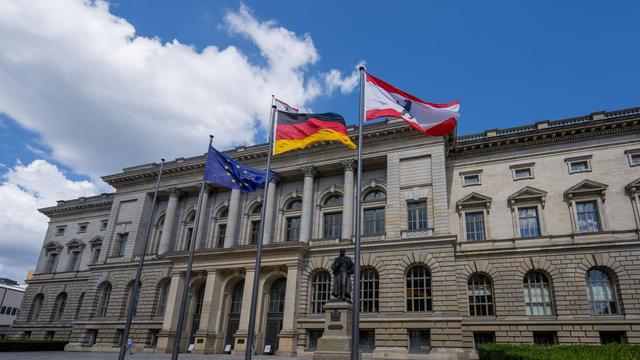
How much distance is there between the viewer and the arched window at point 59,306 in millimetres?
49906

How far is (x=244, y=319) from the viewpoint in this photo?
32.7 meters

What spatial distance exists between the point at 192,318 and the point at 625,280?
32683 millimetres

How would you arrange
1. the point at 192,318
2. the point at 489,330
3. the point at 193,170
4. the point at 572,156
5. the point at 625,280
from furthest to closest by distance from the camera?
the point at 193,170 → the point at 192,318 → the point at 572,156 → the point at 489,330 → the point at 625,280

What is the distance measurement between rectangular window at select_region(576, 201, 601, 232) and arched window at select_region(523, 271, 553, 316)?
450cm

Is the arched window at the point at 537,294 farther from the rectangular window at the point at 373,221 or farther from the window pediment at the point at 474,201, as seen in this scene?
the rectangular window at the point at 373,221

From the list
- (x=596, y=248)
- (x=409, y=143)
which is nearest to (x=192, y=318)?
(x=409, y=143)

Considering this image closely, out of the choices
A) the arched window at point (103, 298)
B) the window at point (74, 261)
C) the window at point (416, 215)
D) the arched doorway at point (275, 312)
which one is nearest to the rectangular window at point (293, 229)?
the arched doorway at point (275, 312)

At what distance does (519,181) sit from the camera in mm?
33406

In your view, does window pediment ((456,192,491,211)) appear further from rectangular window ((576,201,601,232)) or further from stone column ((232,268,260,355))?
stone column ((232,268,260,355))

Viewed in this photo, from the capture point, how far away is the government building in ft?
94.4

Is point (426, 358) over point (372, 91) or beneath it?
beneath

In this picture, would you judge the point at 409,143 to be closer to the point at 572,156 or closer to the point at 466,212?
the point at 466,212

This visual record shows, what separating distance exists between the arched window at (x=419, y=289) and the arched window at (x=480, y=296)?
4.10 metres

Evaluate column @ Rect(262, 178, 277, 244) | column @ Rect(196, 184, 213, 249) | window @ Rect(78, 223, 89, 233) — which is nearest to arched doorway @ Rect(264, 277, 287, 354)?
column @ Rect(262, 178, 277, 244)
